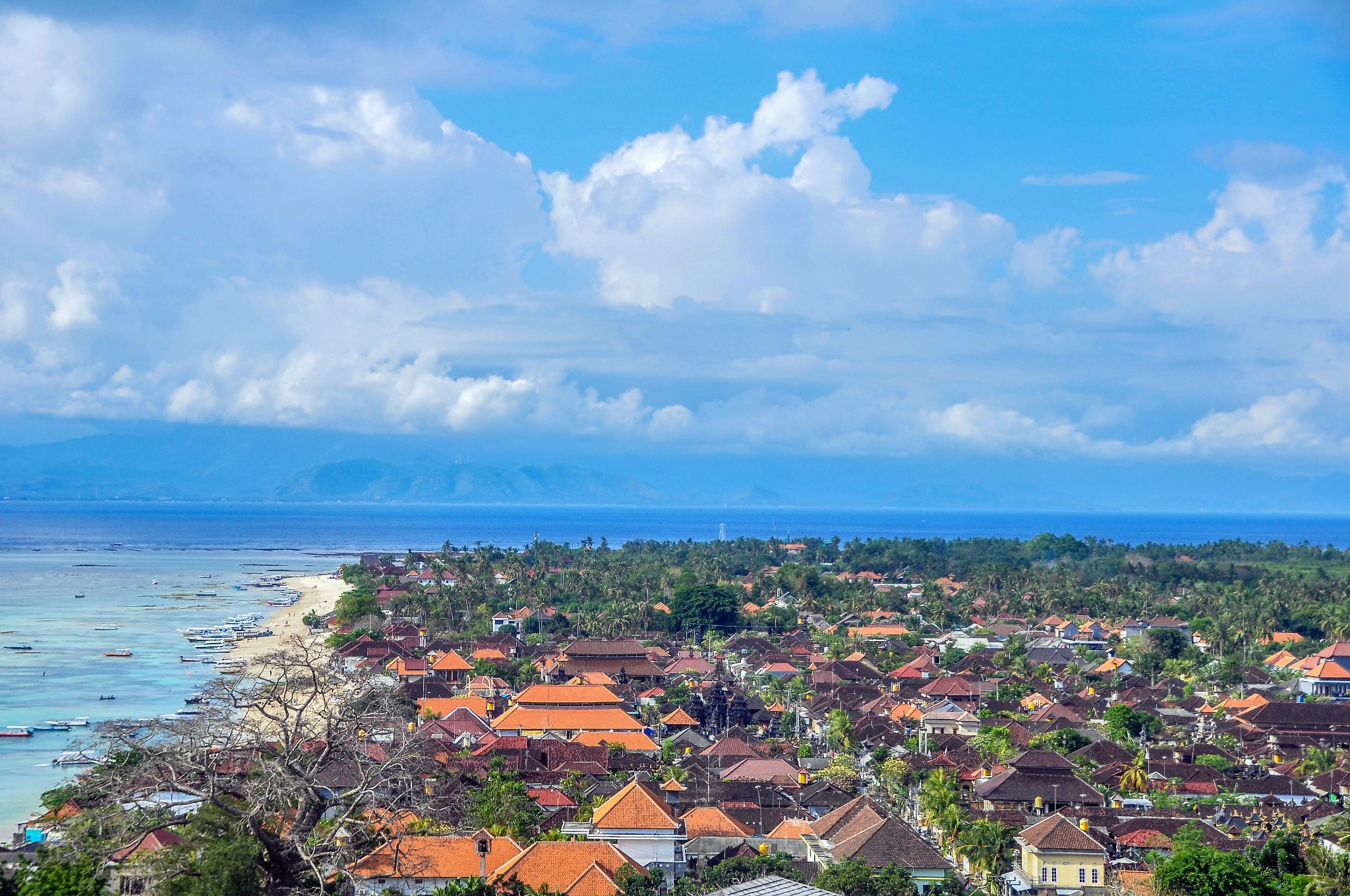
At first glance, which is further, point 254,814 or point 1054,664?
point 1054,664

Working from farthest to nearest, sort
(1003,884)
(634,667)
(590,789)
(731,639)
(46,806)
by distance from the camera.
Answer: (731,639) → (634,667) → (590,789) → (46,806) → (1003,884)

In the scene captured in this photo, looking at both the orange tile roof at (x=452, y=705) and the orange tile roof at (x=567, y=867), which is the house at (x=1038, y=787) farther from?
the orange tile roof at (x=452, y=705)

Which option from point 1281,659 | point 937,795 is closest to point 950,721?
point 937,795

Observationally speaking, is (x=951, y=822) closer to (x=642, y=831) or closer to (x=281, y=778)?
(x=642, y=831)

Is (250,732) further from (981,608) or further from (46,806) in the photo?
(981,608)

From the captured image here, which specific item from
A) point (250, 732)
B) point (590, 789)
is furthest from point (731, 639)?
point (250, 732)

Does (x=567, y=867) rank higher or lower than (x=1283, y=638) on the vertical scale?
lower
